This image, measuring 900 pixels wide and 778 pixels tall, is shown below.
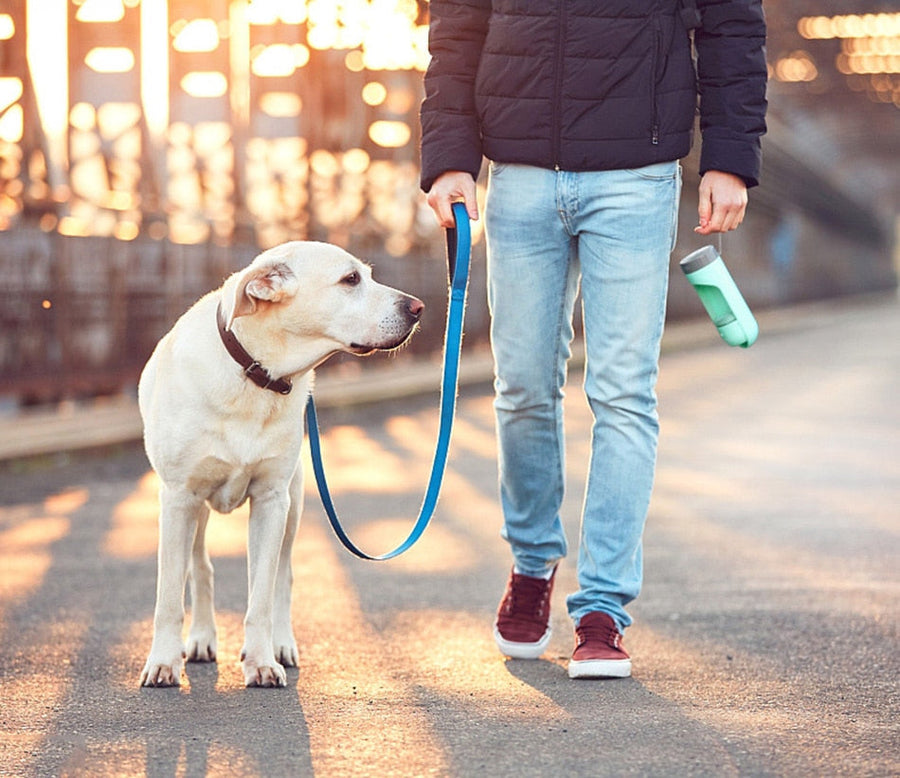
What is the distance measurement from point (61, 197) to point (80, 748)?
8.47 meters

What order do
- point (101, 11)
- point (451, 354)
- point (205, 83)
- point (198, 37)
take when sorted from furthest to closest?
point (205, 83) < point (198, 37) < point (101, 11) < point (451, 354)

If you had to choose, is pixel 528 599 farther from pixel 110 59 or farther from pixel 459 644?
pixel 110 59

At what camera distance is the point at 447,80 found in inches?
149

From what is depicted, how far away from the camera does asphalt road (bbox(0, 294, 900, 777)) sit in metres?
2.93

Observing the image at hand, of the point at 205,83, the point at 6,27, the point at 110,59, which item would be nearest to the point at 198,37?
the point at 205,83

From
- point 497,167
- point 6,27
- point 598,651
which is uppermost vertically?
point 497,167

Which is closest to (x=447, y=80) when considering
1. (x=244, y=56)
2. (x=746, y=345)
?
(x=746, y=345)

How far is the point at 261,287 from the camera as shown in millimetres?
3520

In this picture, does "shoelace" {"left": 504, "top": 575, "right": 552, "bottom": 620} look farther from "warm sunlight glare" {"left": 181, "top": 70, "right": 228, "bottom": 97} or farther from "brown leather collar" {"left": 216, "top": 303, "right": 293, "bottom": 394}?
"warm sunlight glare" {"left": 181, "top": 70, "right": 228, "bottom": 97}

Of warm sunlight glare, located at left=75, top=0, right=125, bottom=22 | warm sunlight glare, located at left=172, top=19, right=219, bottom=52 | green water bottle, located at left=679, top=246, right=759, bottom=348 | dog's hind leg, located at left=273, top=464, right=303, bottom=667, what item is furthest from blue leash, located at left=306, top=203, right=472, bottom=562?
warm sunlight glare, located at left=172, top=19, right=219, bottom=52

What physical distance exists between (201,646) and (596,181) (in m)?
1.42

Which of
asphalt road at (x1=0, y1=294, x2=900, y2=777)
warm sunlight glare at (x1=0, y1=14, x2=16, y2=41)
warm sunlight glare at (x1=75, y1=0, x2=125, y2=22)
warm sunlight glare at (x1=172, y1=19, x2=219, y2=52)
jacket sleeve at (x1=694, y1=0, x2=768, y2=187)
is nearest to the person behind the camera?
Result: asphalt road at (x1=0, y1=294, x2=900, y2=777)

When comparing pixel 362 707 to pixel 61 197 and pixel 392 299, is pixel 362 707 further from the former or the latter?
pixel 61 197

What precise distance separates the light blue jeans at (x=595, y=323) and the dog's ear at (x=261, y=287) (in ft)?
1.62
